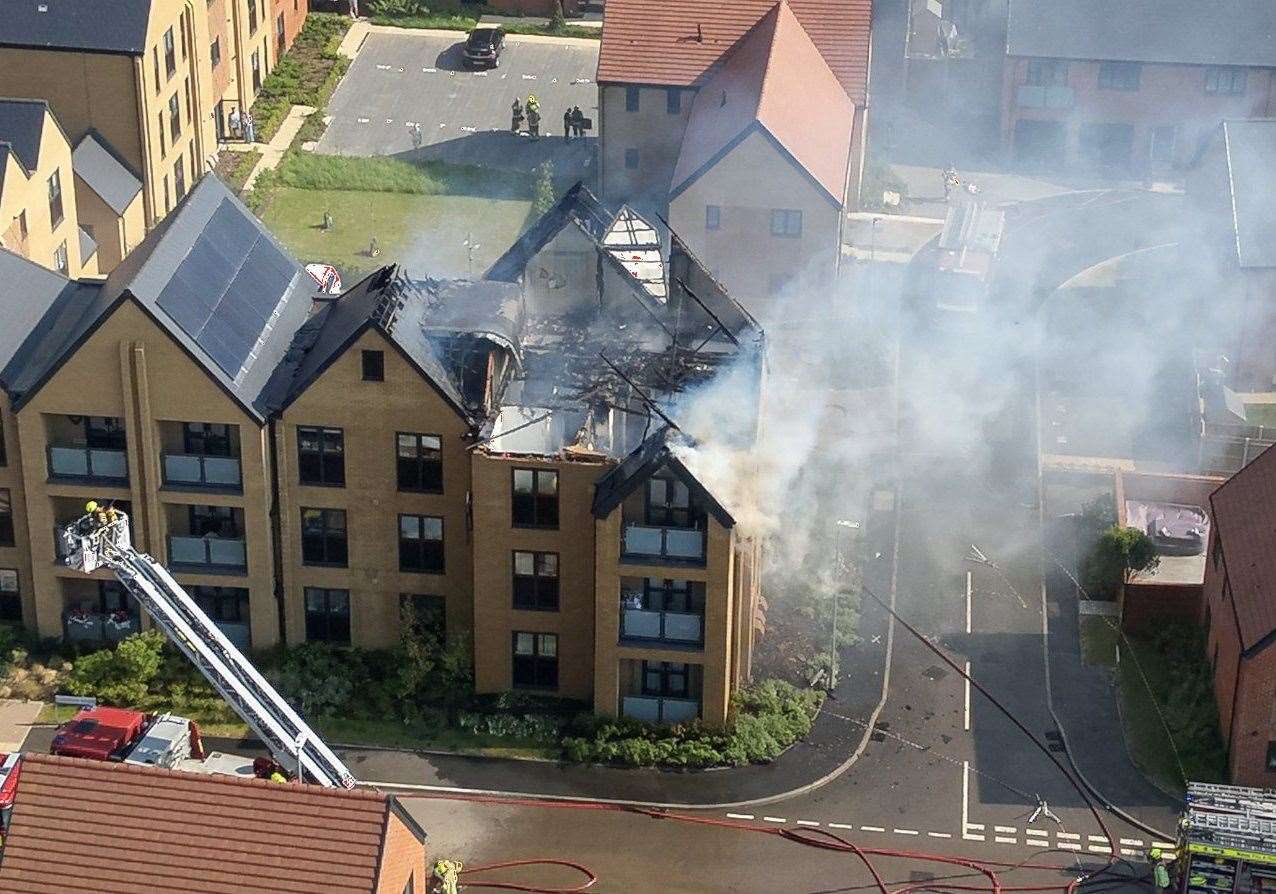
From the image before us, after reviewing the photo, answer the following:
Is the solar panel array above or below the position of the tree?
above

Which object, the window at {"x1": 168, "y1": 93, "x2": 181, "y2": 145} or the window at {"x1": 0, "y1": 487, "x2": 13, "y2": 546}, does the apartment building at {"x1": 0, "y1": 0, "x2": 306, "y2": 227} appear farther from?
the window at {"x1": 0, "y1": 487, "x2": 13, "y2": 546}

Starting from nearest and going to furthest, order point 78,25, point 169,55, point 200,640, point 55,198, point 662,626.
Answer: point 200,640 < point 662,626 < point 55,198 < point 78,25 < point 169,55

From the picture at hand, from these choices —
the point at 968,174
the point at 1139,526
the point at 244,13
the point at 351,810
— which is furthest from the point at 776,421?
the point at 244,13

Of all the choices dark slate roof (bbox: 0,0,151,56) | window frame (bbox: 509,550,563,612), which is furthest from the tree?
dark slate roof (bbox: 0,0,151,56)

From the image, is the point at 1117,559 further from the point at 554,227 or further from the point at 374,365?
the point at 374,365

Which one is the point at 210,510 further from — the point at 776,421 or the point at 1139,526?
the point at 1139,526

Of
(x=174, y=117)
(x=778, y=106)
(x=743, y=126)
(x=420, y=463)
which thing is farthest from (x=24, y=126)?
(x=778, y=106)
